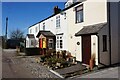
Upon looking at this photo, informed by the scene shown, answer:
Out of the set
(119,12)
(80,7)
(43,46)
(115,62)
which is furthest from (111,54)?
(43,46)

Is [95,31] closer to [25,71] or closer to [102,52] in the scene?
[102,52]

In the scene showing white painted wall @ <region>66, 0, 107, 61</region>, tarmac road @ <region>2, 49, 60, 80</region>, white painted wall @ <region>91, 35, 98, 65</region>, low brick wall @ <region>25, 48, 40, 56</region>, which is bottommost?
tarmac road @ <region>2, 49, 60, 80</region>

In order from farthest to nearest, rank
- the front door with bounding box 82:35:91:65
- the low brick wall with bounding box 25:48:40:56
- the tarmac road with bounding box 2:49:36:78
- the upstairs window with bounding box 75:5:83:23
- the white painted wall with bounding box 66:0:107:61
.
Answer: the low brick wall with bounding box 25:48:40:56, the upstairs window with bounding box 75:5:83:23, the front door with bounding box 82:35:91:65, the white painted wall with bounding box 66:0:107:61, the tarmac road with bounding box 2:49:36:78

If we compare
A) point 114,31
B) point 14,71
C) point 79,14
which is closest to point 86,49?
point 114,31

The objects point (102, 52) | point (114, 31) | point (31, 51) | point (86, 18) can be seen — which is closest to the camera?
point (102, 52)

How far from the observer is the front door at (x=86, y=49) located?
1668 centimetres

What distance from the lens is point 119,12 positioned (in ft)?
52.6

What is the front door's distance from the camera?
16684 millimetres

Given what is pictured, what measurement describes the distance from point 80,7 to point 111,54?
5.79 meters

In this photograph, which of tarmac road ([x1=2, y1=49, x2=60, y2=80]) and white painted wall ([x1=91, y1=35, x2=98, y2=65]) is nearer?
tarmac road ([x1=2, y1=49, x2=60, y2=80])

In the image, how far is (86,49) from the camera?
1720 cm

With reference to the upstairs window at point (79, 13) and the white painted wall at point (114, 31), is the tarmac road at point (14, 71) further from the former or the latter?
the upstairs window at point (79, 13)

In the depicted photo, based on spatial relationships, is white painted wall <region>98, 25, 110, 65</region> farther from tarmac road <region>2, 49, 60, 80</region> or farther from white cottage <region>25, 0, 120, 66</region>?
tarmac road <region>2, 49, 60, 80</region>

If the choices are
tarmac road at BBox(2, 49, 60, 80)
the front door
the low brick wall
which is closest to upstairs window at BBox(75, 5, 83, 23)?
the front door
